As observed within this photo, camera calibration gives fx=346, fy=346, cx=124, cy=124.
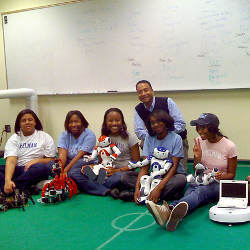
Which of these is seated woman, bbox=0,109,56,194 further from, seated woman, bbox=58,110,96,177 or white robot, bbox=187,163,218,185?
white robot, bbox=187,163,218,185

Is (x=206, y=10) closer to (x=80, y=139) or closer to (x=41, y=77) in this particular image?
(x=80, y=139)

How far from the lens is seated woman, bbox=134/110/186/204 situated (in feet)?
8.98

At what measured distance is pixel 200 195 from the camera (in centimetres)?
253

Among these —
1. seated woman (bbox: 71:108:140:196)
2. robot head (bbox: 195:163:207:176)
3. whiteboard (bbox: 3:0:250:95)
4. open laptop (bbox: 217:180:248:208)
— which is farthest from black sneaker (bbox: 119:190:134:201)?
whiteboard (bbox: 3:0:250:95)

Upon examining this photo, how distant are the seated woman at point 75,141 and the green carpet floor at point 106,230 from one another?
613 mm

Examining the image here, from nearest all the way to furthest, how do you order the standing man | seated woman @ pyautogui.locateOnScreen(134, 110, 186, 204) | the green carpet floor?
the green carpet floor
seated woman @ pyautogui.locateOnScreen(134, 110, 186, 204)
the standing man

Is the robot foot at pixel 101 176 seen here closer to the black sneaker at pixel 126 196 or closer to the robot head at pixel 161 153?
the black sneaker at pixel 126 196

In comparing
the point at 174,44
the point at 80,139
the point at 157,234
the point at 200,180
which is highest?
the point at 174,44

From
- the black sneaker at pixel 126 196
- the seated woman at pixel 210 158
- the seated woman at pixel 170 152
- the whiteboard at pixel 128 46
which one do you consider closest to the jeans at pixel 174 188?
the seated woman at pixel 170 152

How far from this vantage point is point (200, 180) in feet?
8.54

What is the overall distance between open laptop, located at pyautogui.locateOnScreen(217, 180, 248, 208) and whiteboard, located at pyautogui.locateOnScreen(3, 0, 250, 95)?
169 centimetres

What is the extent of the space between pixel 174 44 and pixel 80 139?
5.33 ft

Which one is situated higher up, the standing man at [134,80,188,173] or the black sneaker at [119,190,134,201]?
the standing man at [134,80,188,173]

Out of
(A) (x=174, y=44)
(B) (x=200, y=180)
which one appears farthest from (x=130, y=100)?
(B) (x=200, y=180)
